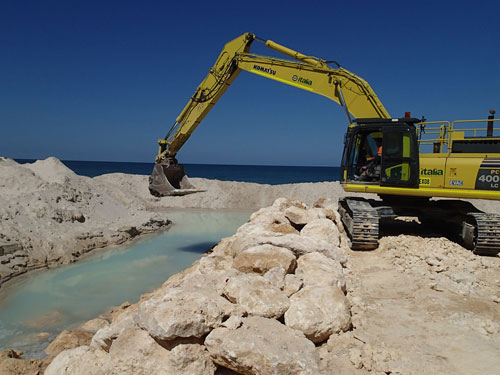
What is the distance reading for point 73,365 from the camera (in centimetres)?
370

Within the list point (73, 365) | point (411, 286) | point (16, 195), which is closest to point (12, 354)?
point (73, 365)

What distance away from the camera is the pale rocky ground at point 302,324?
3199 mm

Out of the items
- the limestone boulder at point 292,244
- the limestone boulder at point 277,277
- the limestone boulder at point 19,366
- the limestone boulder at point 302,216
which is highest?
the limestone boulder at point 302,216

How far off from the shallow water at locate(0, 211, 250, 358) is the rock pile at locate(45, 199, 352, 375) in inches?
98.0

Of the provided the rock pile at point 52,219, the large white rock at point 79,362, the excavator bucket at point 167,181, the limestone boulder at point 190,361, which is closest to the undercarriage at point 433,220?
the excavator bucket at point 167,181

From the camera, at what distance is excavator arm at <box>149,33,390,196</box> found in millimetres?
8266

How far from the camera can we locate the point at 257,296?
3795 mm

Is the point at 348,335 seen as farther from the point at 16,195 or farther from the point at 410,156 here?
the point at 16,195

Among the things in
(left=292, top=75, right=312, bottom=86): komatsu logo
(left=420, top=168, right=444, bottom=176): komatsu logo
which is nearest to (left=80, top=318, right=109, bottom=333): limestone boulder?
(left=420, top=168, right=444, bottom=176): komatsu logo

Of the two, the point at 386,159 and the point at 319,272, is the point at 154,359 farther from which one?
the point at 386,159

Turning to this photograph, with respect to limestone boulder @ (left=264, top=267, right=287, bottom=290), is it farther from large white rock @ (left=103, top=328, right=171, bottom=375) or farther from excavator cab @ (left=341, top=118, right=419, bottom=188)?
excavator cab @ (left=341, top=118, right=419, bottom=188)

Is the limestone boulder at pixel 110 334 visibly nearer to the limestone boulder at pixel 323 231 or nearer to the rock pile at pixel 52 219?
the limestone boulder at pixel 323 231

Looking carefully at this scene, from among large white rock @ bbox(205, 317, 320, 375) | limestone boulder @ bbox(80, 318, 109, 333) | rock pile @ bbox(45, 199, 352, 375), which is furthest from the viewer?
limestone boulder @ bbox(80, 318, 109, 333)

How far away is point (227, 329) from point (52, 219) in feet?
31.8
